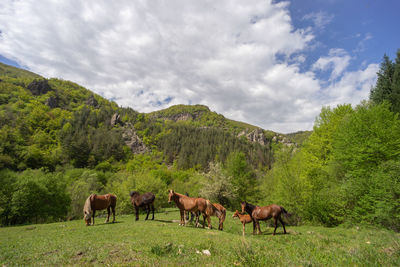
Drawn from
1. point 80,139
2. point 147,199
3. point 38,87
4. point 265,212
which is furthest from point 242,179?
point 38,87

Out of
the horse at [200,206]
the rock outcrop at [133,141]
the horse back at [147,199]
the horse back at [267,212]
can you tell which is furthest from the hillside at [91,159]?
the horse back at [267,212]

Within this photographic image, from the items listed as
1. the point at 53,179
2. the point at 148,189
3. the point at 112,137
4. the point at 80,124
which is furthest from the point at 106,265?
the point at 80,124

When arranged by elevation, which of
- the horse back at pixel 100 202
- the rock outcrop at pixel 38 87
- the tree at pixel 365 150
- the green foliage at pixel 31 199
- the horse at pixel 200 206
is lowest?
the green foliage at pixel 31 199

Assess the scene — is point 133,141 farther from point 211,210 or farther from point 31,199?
point 211,210

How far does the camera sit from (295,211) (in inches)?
870

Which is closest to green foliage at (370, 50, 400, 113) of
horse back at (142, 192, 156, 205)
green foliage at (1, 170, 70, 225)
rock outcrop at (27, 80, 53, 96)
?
horse back at (142, 192, 156, 205)

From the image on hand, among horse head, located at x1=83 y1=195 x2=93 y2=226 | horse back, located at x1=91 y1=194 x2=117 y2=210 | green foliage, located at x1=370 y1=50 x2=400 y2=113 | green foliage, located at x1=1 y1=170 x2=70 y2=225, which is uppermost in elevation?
green foliage, located at x1=370 y1=50 x2=400 y2=113

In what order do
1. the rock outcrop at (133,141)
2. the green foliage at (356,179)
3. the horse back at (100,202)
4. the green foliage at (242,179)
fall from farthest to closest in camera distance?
Answer: the rock outcrop at (133,141) → the green foliage at (242,179) → the horse back at (100,202) → the green foliage at (356,179)

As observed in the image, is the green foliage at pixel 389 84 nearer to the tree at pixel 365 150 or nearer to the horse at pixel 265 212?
the tree at pixel 365 150

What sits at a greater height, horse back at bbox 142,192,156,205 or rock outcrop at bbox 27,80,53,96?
rock outcrop at bbox 27,80,53,96

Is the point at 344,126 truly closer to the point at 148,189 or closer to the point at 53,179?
the point at 148,189

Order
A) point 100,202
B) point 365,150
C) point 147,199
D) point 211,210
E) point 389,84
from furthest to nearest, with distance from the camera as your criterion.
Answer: point 389,84 < point 365,150 < point 147,199 < point 100,202 < point 211,210

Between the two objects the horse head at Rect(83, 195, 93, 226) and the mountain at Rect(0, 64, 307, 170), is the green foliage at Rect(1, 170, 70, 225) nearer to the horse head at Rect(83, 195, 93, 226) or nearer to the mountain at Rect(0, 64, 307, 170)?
the horse head at Rect(83, 195, 93, 226)

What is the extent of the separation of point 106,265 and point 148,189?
37332mm
